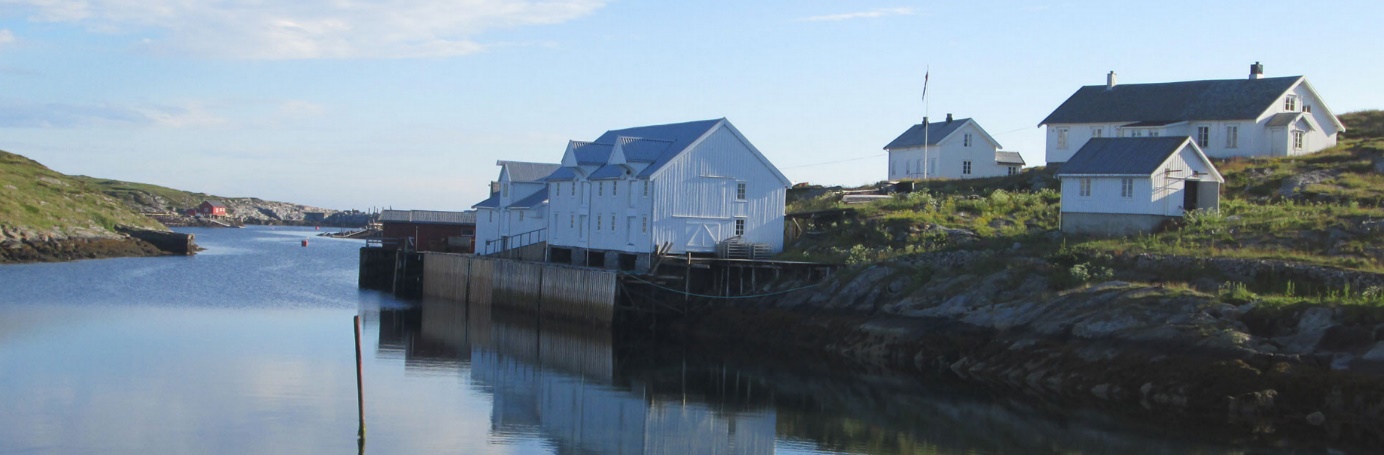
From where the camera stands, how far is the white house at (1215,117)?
63281mm

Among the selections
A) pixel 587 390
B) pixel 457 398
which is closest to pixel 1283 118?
pixel 587 390

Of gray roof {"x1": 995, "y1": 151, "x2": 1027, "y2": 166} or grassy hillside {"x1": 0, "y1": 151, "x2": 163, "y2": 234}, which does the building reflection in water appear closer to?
gray roof {"x1": 995, "y1": 151, "x2": 1027, "y2": 166}

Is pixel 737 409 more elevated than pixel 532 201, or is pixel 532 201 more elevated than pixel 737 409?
pixel 532 201

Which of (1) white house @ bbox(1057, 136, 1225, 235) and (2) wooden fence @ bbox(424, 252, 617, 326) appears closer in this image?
(1) white house @ bbox(1057, 136, 1225, 235)

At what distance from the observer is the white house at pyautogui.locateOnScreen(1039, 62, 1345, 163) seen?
208 feet

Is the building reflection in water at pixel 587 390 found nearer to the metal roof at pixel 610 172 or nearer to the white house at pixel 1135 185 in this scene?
the metal roof at pixel 610 172

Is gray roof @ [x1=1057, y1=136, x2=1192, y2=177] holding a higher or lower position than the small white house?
lower

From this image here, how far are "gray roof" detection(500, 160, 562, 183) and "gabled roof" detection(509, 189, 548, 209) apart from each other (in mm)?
1199

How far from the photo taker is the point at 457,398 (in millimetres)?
34906

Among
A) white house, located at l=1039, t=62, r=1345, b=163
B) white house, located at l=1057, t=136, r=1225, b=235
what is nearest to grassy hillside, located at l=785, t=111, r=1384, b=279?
white house, located at l=1057, t=136, r=1225, b=235

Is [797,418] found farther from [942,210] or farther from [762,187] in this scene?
[942,210]

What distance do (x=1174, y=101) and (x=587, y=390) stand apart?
43.7 m

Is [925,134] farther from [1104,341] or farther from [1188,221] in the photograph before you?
[1104,341]

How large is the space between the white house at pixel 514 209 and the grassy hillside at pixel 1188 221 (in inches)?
527
